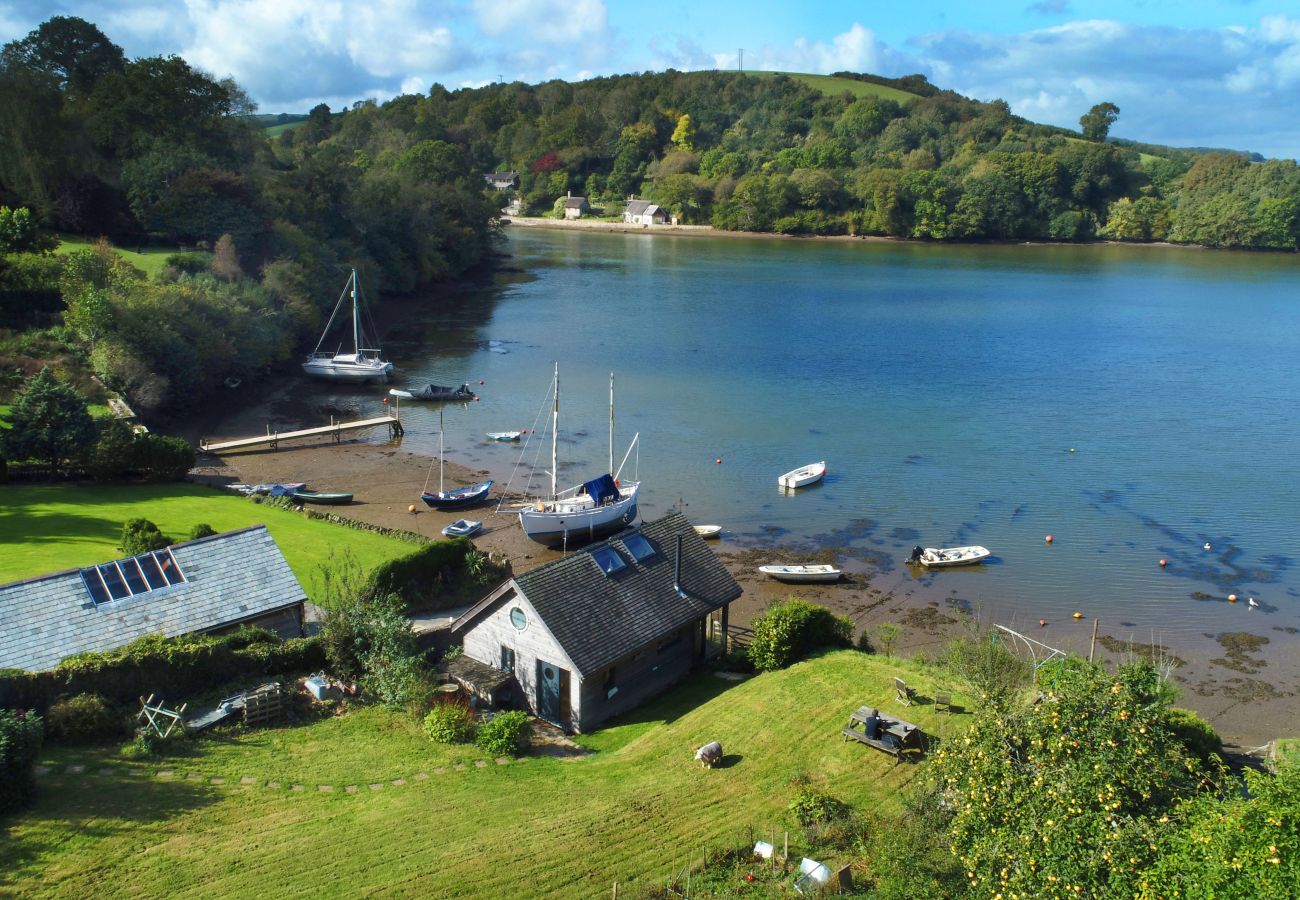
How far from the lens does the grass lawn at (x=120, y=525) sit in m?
29.9

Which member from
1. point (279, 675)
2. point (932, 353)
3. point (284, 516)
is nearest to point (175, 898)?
point (279, 675)

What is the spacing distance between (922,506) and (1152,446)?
2035 cm

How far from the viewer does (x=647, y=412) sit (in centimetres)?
6144

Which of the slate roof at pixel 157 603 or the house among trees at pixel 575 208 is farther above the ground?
the house among trees at pixel 575 208

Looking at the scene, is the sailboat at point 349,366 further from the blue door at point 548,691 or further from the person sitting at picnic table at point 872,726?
the person sitting at picnic table at point 872,726

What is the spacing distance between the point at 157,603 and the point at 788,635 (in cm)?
1648

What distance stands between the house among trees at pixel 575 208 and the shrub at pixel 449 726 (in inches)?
6950

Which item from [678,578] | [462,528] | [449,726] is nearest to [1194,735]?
[678,578]

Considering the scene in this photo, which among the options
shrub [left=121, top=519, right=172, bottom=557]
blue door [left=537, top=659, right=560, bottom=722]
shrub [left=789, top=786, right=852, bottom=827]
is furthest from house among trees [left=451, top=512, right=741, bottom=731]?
shrub [left=121, top=519, right=172, bottom=557]

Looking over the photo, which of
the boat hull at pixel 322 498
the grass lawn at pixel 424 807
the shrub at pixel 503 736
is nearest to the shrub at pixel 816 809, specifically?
the grass lawn at pixel 424 807

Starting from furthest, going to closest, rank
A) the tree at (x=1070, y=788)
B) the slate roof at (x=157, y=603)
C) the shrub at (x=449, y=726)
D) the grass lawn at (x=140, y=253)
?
the grass lawn at (x=140, y=253)
the slate roof at (x=157, y=603)
the shrub at (x=449, y=726)
the tree at (x=1070, y=788)

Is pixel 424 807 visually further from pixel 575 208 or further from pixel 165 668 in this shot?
pixel 575 208

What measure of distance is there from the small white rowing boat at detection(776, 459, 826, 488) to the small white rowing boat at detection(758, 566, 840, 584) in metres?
10.7

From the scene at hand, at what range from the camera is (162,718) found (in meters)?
20.7
